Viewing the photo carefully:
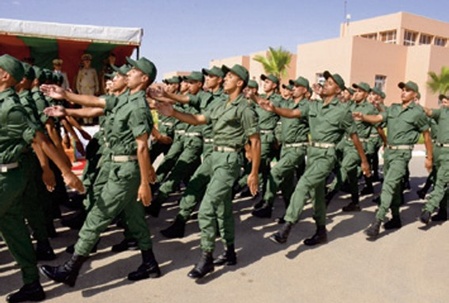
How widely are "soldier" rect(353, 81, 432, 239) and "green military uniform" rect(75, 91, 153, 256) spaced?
3226mm

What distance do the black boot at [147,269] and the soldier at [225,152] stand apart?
341 millimetres

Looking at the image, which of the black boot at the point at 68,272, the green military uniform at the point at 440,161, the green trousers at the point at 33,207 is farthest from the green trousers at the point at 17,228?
the green military uniform at the point at 440,161

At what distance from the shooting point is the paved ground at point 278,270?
3.87 meters

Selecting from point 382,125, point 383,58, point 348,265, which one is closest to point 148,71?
point 348,265

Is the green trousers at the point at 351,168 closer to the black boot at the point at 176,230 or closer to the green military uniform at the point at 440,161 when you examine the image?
the green military uniform at the point at 440,161

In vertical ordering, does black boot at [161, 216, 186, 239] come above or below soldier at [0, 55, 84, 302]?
below

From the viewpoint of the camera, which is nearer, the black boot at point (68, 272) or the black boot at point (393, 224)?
the black boot at point (68, 272)

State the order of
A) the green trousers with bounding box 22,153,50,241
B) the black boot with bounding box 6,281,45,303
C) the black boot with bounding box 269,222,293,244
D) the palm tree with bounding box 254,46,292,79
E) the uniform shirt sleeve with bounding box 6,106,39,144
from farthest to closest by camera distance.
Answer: the palm tree with bounding box 254,46,292,79
the black boot with bounding box 269,222,293,244
the green trousers with bounding box 22,153,50,241
the black boot with bounding box 6,281,45,303
the uniform shirt sleeve with bounding box 6,106,39,144

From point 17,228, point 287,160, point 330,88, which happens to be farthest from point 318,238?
point 17,228

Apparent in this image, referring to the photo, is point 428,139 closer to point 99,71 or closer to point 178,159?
point 178,159

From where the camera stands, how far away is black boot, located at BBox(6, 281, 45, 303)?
3551 mm

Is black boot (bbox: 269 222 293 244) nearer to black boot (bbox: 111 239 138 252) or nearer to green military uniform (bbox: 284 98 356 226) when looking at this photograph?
green military uniform (bbox: 284 98 356 226)

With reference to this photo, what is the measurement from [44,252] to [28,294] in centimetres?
99

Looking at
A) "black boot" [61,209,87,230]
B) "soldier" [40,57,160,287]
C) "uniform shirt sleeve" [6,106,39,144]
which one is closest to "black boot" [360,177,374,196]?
"black boot" [61,209,87,230]
